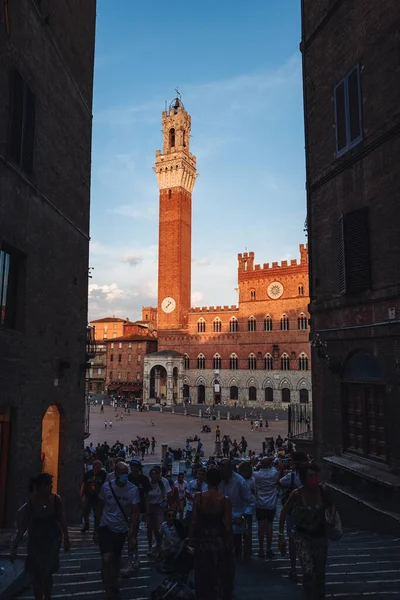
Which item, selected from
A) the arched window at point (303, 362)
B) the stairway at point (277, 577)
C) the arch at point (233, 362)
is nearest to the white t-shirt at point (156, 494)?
the stairway at point (277, 577)

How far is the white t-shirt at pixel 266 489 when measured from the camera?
21.9ft

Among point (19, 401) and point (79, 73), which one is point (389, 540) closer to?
point (19, 401)

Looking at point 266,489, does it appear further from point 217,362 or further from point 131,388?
point 131,388

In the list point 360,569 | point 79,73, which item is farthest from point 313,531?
point 79,73

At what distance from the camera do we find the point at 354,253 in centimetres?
959

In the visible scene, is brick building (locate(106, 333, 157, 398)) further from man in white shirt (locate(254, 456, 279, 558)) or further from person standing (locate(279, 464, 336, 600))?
person standing (locate(279, 464, 336, 600))

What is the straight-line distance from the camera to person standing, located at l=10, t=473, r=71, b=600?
4633 millimetres

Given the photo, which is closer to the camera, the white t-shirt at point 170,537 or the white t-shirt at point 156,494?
the white t-shirt at point 170,537

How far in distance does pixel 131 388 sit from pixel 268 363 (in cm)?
2041

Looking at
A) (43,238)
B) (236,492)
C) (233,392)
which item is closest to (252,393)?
(233,392)

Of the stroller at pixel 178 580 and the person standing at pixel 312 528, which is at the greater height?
the person standing at pixel 312 528

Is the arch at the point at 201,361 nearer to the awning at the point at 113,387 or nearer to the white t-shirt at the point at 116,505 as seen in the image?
the awning at the point at 113,387

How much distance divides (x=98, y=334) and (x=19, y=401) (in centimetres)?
8478

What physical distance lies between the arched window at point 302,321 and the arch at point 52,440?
4246 centimetres
